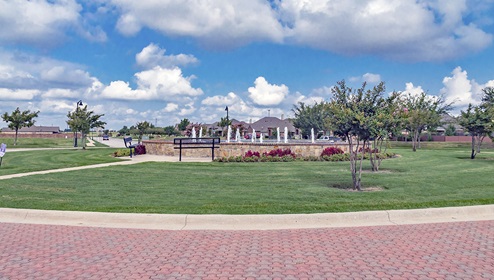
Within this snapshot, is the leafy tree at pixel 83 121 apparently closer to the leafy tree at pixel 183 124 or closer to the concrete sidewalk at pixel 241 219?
the concrete sidewalk at pixel 241 219

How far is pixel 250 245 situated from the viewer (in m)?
6.52

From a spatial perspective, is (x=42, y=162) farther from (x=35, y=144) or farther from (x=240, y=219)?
(x=35, y=144)

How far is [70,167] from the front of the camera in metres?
18.2

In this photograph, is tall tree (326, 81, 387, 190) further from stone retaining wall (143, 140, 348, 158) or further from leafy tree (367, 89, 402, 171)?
stone retaining wall (143, 140, 348, 158)

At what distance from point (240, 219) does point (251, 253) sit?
2.00 meters

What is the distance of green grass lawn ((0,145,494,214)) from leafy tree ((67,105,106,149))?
73.7 feet

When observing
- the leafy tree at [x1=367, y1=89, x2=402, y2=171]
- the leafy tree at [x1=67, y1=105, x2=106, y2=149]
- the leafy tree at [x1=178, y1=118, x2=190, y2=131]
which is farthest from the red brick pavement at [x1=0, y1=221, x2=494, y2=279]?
the leafy tree at [x1=178, y1=118, x2=190, y2=131]

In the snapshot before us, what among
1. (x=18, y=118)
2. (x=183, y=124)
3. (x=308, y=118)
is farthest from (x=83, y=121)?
(x=183, y=124)

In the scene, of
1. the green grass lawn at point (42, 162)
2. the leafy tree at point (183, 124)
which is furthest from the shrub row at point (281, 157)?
the leafy tree at point (183, 124)

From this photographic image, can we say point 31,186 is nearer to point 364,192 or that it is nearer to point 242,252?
point 242,252

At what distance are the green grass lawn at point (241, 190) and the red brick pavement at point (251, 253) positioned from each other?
57.5 inches

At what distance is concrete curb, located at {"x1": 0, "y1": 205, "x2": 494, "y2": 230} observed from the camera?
312 inches

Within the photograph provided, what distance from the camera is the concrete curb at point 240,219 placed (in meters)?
7.93

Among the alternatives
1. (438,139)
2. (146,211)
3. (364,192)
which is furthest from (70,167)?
(438,139)
